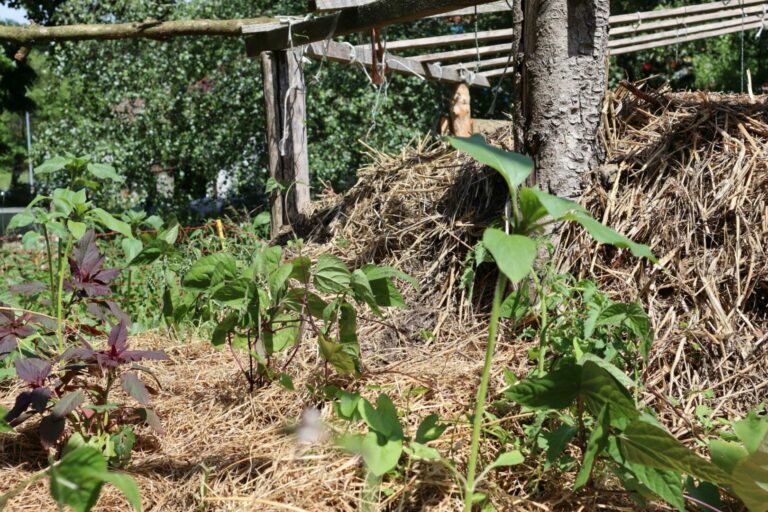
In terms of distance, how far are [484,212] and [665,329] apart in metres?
0.84

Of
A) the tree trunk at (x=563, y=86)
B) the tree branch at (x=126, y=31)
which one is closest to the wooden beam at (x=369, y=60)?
the tree branch at (x=126, y=31)

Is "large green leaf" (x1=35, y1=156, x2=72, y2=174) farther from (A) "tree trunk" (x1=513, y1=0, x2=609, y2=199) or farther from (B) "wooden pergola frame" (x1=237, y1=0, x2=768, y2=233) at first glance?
(B) "wooden pergola frame" (x1=237, y1=0, x2=768, y2=233)

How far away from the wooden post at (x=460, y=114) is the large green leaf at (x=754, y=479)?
17.3 ft

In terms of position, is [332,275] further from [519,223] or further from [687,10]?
[687,10]

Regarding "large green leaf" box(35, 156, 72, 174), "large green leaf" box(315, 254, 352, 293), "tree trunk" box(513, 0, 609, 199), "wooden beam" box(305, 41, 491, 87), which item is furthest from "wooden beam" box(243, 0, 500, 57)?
"large green leaf" box(35, 156, 72, 174)

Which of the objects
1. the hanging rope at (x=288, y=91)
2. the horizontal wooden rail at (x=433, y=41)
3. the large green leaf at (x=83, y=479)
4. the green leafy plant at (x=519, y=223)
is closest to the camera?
the large green leaf at (x=83, y=479)

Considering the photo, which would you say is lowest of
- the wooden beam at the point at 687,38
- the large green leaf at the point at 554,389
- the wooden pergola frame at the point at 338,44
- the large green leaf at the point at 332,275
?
the large green leaf at the point at 554,389

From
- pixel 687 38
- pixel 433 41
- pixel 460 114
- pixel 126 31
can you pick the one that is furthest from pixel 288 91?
pixel 687 38

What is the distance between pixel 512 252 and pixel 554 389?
0.49 m

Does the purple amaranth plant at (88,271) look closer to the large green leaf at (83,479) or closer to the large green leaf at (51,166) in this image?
the large green leaf at (51,166)

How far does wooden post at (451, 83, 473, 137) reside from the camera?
6.51m

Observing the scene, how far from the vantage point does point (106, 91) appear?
31.5ft

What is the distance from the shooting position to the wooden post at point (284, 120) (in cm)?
473

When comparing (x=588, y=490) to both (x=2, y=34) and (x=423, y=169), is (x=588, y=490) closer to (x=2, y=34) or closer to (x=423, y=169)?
(x=423, y=169)
